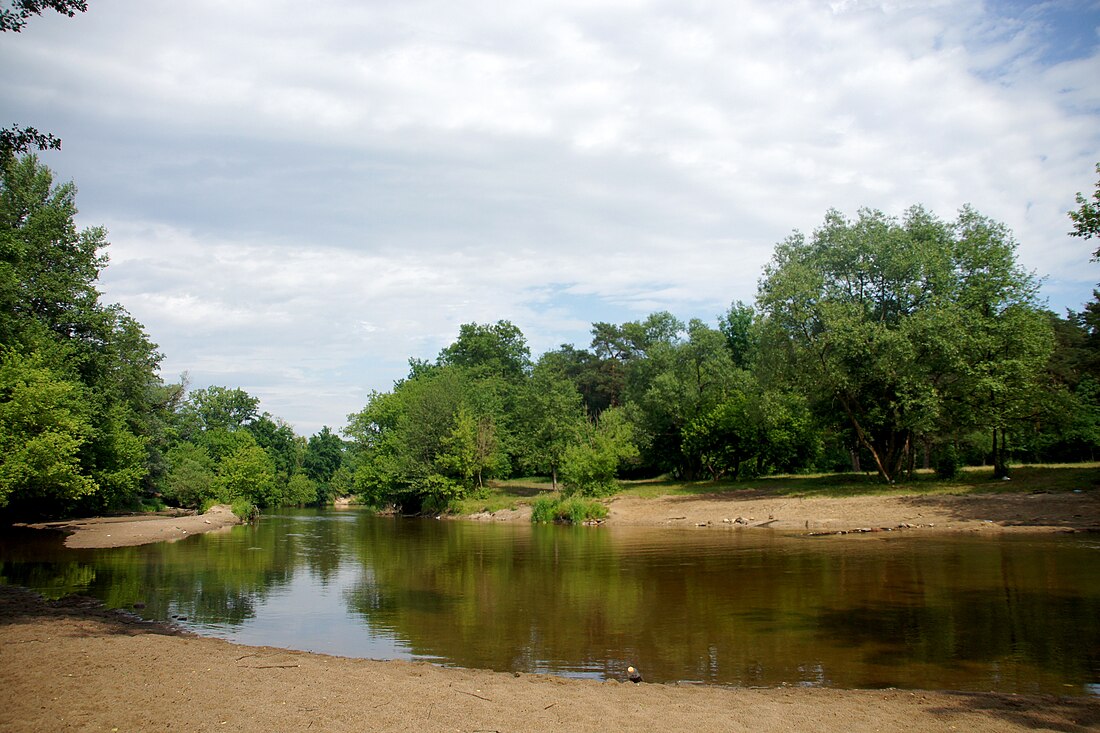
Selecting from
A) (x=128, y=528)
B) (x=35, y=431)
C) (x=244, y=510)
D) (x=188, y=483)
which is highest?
(x=35, y=431)

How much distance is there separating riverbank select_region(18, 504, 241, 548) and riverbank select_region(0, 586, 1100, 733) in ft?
84.7

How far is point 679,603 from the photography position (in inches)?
609

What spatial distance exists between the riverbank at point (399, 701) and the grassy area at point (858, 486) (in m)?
26.5

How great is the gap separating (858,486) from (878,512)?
7.13 metres

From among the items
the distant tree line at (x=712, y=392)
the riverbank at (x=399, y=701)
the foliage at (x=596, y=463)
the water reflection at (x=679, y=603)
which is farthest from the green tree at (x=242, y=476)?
the riverbank at (x=399, y=701)

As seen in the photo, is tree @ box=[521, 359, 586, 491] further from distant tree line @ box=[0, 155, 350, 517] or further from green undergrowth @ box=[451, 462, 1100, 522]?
distant tree line @ box=[0, 155, 350, 517]

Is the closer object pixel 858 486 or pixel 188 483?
→ pixel 858 486

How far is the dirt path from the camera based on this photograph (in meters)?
25.3

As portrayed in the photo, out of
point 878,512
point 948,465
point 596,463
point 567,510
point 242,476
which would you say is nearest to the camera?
point 878,512

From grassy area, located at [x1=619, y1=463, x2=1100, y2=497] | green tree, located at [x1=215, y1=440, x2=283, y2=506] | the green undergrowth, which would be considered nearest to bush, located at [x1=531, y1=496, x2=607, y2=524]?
the green undergrowth

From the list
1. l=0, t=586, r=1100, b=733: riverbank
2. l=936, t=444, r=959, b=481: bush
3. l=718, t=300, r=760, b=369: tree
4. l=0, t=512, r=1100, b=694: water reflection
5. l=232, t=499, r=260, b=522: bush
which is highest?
l=718, t=300, r=760, b=369: tree

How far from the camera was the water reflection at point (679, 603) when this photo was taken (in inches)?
417

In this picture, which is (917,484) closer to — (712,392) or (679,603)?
(712,392)

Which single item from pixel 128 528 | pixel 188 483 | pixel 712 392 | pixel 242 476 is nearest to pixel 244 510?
pixel 242 476
